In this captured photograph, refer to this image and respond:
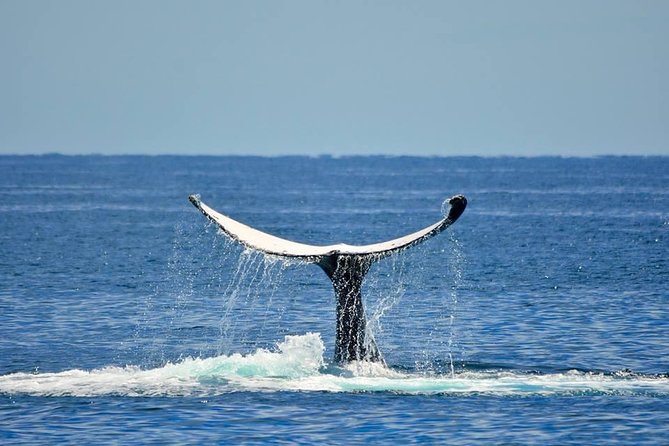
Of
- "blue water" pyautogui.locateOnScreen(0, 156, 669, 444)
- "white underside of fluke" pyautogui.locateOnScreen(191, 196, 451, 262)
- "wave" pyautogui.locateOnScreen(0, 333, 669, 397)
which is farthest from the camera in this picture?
"wave" pyautogui.locateOnScreen(0, 333, 669, 397)

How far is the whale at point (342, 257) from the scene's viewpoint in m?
18.8

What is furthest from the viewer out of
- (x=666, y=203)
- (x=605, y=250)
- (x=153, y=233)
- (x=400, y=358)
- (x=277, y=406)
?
(x=666, y=203)

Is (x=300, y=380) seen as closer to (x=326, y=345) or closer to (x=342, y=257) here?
(x=342, y=257)

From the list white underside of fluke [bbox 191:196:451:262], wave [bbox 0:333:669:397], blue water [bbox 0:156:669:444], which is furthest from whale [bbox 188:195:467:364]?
wave [bbox 0:333:669:397]

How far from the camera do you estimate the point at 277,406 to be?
2019 cm

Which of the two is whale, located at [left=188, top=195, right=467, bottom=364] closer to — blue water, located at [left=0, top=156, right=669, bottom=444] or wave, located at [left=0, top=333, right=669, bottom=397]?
blue water, located at [left=0, top=156, right=669, bottom=444]

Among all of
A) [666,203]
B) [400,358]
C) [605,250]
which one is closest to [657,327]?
[400,358]

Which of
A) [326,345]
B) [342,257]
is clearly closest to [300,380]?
[342,257]

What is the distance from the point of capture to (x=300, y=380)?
21422mm

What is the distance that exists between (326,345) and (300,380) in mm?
5373

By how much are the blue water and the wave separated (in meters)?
0.05

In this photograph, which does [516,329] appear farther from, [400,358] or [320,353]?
[320,353]

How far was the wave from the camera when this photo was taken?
2092 cm

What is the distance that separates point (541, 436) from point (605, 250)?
36642mm
